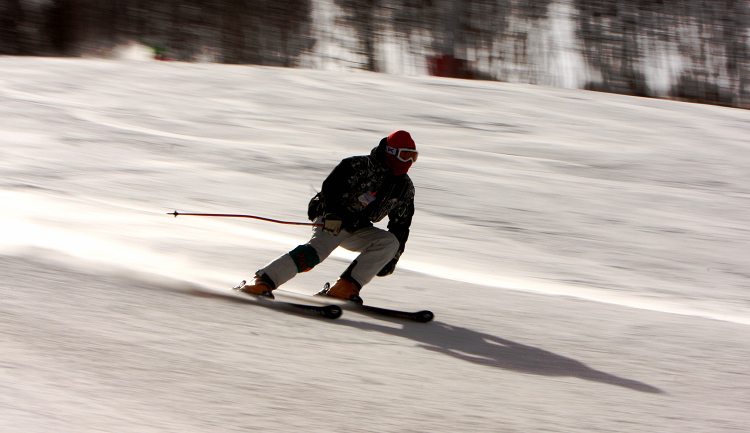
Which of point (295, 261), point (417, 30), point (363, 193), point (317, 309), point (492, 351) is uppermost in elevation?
point (417, 30)

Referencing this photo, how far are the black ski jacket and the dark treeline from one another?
1114 centimetres

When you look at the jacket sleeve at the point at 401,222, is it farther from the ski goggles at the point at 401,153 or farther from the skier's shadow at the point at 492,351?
the skier's shadow at the point at 492,351

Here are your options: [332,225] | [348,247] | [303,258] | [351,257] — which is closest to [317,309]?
[303,258]

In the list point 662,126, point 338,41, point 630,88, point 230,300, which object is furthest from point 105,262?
point 630,88

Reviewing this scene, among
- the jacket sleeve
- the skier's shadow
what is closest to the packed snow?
the skier's shadow

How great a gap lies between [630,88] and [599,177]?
5.91 metres

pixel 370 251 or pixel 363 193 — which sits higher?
pixel 363 193

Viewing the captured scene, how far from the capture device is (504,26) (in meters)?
15.0

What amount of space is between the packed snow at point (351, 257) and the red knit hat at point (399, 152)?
42.2 inches

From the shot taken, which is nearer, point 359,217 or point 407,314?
point 407,314

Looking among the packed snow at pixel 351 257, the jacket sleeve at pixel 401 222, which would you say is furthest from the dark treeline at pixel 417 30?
the jacket sleeve at pixel 401 222

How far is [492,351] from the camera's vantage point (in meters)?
4.19

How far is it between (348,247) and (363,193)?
17.8 inches

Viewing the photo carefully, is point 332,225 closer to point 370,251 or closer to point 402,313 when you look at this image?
point 370,251
